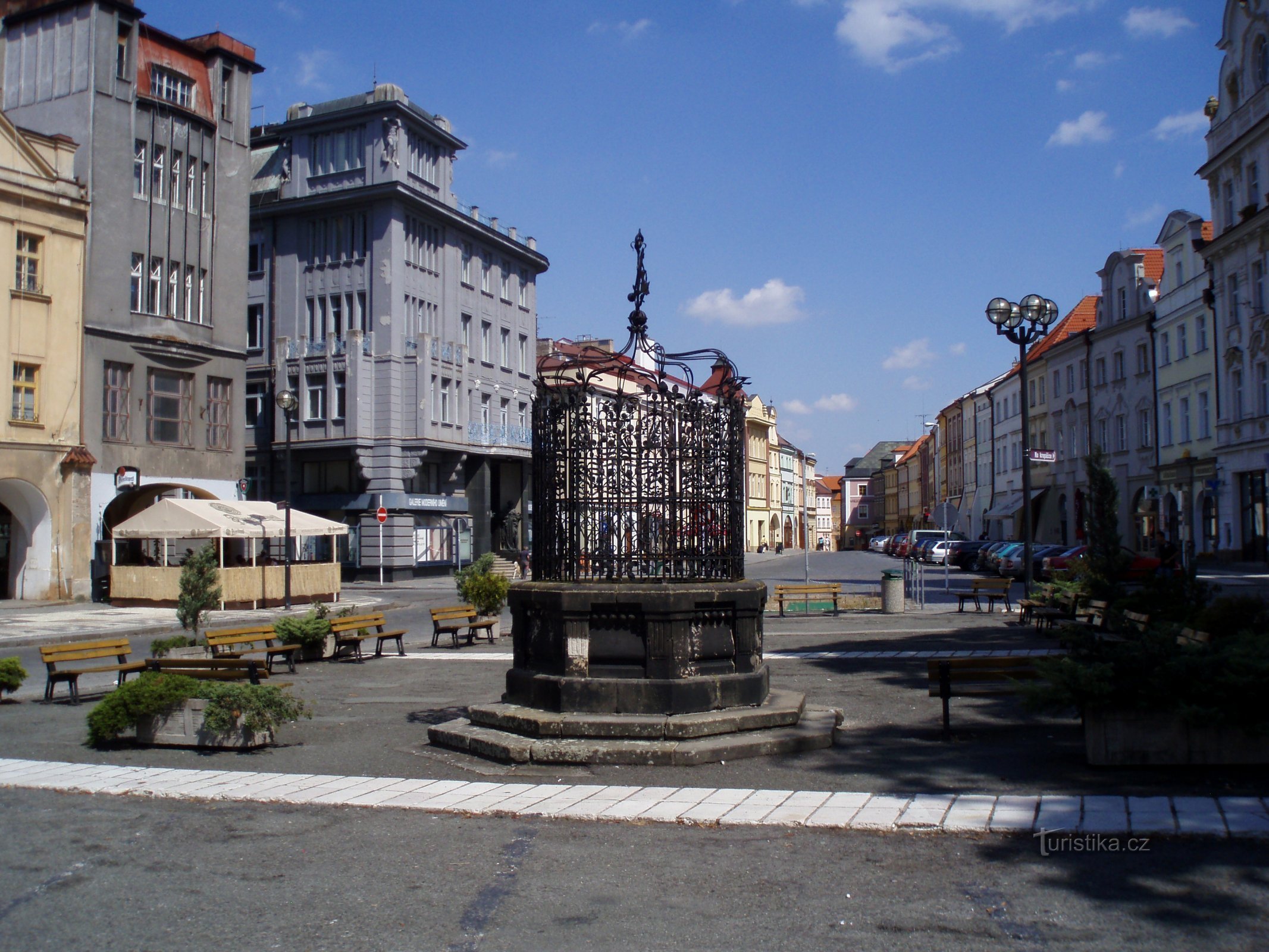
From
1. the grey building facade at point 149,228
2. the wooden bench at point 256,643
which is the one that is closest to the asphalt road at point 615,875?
the wooden bench at point 256,643

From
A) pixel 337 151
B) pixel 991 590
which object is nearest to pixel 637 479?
pixel 991 590

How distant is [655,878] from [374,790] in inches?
117

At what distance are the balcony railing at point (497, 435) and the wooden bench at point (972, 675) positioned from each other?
37.1 m

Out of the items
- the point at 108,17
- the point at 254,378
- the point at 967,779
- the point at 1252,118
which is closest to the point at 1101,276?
the point at 1252,118

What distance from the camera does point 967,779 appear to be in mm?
8078

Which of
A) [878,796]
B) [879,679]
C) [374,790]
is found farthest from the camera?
[879,679]

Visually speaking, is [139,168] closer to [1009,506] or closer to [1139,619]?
[1139,619]

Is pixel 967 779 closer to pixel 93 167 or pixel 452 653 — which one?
pixel 452 653

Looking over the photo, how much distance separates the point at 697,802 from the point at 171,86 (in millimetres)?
34781

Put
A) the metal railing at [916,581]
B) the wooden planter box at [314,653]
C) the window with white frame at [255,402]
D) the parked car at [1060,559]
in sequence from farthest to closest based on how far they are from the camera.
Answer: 1. the window with white frame at [255,402]
2. the parked car at [1060,559]
3. the metal railing at [916,581]
4. the wooden planter box at [314,653]

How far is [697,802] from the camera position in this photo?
749 cm

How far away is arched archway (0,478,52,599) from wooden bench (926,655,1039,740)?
2718 centimetres

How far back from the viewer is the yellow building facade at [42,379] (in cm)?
2919

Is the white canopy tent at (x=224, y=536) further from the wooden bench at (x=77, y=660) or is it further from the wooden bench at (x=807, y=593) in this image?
the wooden bench at (x=77, y=660)
